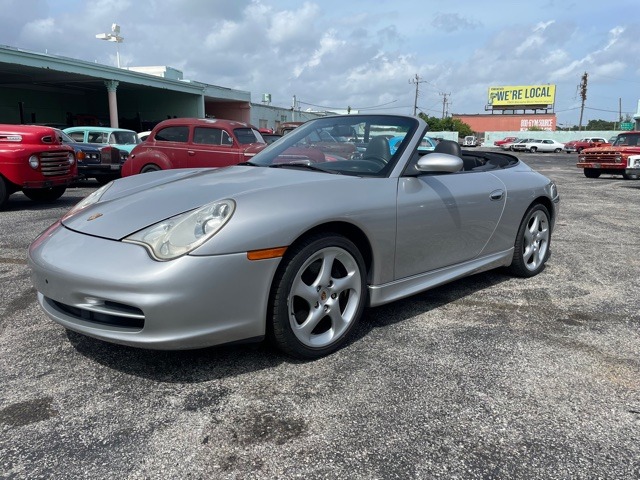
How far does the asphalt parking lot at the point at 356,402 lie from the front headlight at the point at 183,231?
0.68 m

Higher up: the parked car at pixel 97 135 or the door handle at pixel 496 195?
the parked car at pixel 97 135

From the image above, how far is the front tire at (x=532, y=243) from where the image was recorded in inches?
170

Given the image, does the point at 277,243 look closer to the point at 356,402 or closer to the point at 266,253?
the point at 266,253

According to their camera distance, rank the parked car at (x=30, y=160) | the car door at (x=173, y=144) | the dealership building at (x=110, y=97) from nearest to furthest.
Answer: the parked car at (x=30, y=160), the car door at (x=173, y=144), the dealership building at (x=110, y=97)

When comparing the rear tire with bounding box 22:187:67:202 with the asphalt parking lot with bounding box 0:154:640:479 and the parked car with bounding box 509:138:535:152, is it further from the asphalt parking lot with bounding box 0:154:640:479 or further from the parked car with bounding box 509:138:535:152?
the parked car with bounding box 509:138:535:152

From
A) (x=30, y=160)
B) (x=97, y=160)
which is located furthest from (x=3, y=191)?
(x=97, y=160)

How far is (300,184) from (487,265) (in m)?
1.87

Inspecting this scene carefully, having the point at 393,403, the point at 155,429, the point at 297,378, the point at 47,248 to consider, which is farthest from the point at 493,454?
the point at 47,248

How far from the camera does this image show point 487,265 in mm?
3947

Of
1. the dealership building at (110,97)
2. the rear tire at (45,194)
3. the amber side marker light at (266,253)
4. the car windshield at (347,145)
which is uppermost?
the dealership building at (110,97)

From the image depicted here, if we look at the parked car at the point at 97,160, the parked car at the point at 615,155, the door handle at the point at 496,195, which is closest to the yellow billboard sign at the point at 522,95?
the parked car at the point at 615,155

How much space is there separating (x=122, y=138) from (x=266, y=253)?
13.2 meters

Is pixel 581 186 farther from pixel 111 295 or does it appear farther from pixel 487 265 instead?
pixel 111 295

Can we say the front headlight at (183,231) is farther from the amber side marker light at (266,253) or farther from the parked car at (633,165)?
the parked car at (633,165)
